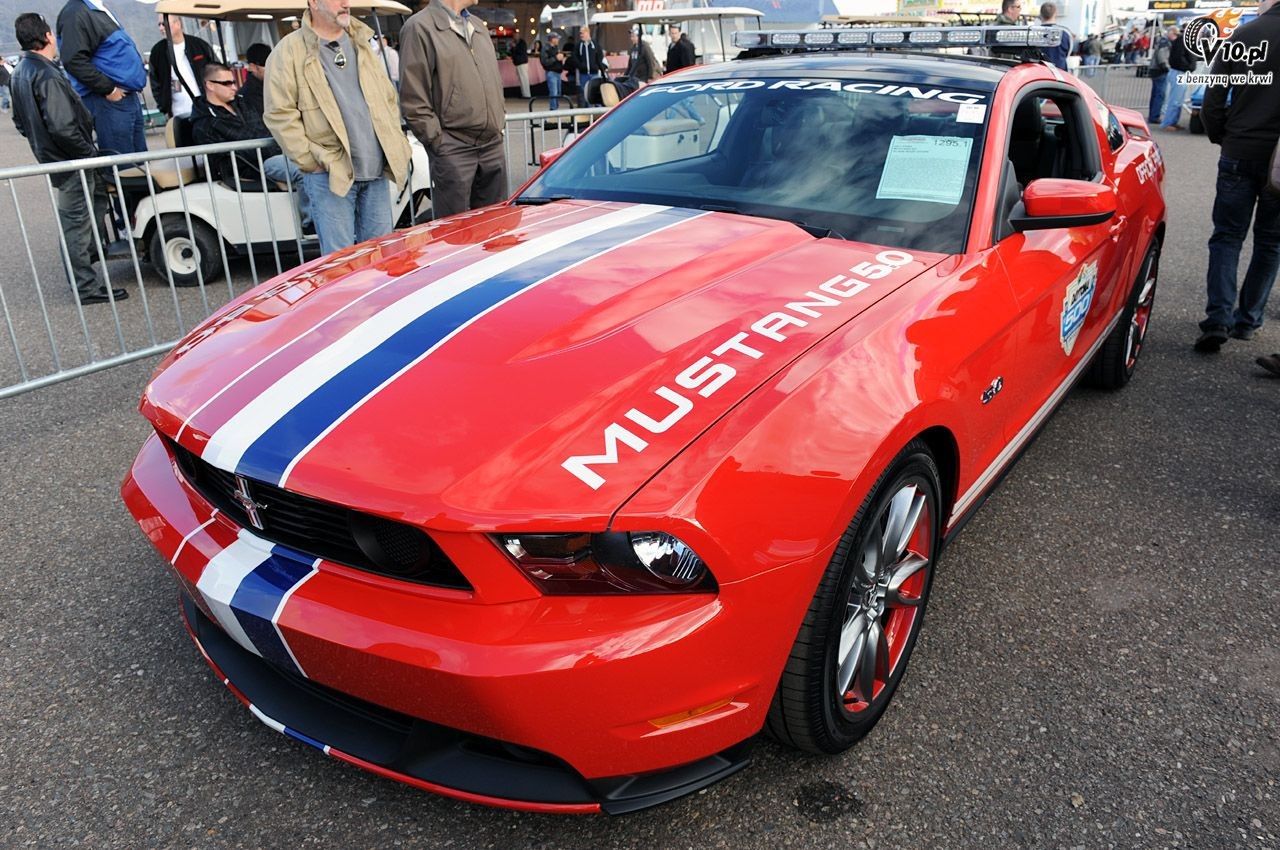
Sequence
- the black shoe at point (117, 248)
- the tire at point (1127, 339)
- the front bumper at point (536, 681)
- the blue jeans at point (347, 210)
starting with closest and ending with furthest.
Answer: the front bumper at point (536, 681) → the tire at point (1127, 339) → the blue jeans at point (347, 210) → the black shoe at point (117, 248)

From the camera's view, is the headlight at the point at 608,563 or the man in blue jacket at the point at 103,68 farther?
the man in blue jacket at the point at 103,68

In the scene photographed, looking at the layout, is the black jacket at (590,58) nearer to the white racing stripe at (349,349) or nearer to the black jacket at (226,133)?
the black jacket at (226,133)

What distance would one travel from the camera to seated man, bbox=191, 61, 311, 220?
21.6 ft

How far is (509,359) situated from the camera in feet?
6.73

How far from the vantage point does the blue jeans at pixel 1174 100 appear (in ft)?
50.0

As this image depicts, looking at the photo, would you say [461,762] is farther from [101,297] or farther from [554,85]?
[554,85]

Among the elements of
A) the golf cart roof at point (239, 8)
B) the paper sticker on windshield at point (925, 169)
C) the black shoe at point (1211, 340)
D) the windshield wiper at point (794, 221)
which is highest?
the golf cart roof at point (239, 8)

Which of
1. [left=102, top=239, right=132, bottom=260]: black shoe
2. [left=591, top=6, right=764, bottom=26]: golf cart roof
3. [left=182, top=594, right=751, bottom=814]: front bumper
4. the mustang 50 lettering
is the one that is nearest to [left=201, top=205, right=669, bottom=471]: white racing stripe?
[left=182, top=594, right=751, bottom=814]: front bumper

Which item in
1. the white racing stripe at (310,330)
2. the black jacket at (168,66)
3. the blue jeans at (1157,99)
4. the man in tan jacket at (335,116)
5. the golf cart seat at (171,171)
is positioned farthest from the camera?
the blue jeans at (1157,99)

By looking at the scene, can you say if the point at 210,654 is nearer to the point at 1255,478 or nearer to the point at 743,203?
the point at 743,203

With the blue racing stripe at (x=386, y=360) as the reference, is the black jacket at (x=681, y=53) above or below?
above

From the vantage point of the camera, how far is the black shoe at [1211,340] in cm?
508

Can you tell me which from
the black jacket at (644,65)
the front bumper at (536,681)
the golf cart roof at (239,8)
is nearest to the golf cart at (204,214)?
the golf cart roof at (239,8)

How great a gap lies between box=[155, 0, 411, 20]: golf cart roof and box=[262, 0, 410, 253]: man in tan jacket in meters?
5.56
